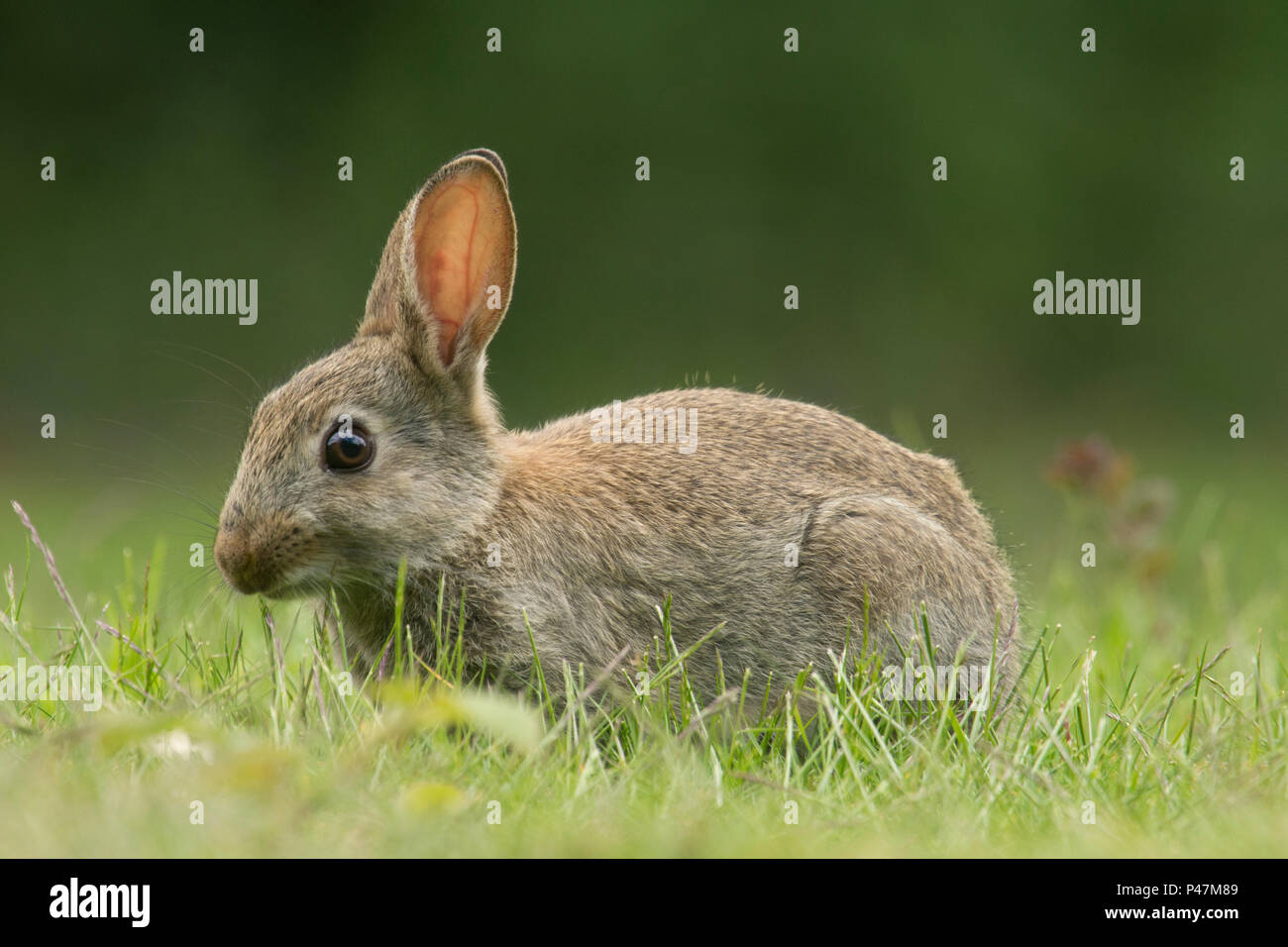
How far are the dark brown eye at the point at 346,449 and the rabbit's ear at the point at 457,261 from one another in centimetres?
38

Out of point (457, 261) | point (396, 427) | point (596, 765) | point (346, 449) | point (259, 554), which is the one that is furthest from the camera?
point (457, 261)

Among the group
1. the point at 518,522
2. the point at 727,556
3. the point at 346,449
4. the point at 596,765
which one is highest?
the point at 346,449

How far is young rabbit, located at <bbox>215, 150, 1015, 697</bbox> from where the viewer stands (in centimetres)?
424

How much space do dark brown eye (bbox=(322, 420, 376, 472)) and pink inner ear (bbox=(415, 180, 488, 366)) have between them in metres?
0.42

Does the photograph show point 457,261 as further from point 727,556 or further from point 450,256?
point 727,556

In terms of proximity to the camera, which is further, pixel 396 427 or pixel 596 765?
pixel 396 427

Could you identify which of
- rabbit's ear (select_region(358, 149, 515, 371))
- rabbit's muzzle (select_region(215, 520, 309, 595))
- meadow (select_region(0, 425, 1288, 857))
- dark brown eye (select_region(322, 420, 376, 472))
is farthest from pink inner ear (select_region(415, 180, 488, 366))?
meadow (select_region(0, 425, 1288, 857))

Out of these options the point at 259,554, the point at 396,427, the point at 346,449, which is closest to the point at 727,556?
the point at 396,427

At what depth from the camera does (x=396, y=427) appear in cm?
442

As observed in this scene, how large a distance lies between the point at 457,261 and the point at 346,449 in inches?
28.0

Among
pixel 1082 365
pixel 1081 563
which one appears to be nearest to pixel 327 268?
pixel 1082 365
